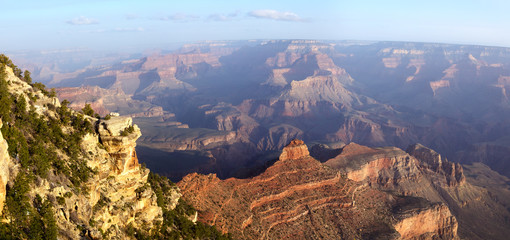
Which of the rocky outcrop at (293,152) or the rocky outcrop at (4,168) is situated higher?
the rocky outcrop at (4,168)

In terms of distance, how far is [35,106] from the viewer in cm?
2219

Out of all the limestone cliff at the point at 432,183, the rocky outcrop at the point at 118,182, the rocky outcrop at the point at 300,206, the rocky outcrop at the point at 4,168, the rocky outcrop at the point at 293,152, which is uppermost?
the rocky outcrop at the point at 4,168

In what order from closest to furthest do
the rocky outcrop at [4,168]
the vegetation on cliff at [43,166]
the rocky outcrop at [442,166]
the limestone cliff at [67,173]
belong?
the rocky outcrop at [4,168] < the vegetation on cliff at [43,166] < the limestone cliff at [67,173] < the rocky outcrop at [442,166]

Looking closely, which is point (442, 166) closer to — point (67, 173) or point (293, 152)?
point (293, 152)

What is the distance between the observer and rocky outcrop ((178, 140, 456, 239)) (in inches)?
1725

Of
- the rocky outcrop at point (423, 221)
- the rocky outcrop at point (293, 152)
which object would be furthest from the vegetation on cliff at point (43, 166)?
the rocky outcrop at point (423, 221)

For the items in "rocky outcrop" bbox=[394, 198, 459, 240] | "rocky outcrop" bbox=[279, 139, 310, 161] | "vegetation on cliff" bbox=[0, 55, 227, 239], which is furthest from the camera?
"rocky outcrop" bbox=[279, 139, 310, 161]

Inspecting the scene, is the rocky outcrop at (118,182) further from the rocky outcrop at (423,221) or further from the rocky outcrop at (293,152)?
the rocky outcrop at (423,221)

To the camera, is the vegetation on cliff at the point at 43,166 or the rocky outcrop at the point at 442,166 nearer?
the vegetation on cliff at the point at 43,166

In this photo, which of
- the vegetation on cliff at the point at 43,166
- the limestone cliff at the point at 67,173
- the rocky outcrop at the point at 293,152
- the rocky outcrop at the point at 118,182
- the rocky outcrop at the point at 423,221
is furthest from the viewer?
the rocky outcrop at the point at 293,152

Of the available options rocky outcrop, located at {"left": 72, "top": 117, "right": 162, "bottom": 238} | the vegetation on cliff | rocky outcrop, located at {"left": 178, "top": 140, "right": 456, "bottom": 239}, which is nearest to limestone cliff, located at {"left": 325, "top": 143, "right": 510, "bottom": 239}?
rocky outcrop, located at {"left": 178, "top": 140, "right": 456, "bottom": 239}

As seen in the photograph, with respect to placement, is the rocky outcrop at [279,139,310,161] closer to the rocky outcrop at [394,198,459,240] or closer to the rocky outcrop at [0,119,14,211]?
the rocky outcrop at [394,198,459,240]

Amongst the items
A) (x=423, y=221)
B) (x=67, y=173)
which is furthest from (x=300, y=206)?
(x=67, y=173)

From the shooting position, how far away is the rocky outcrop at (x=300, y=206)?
4381 cm
